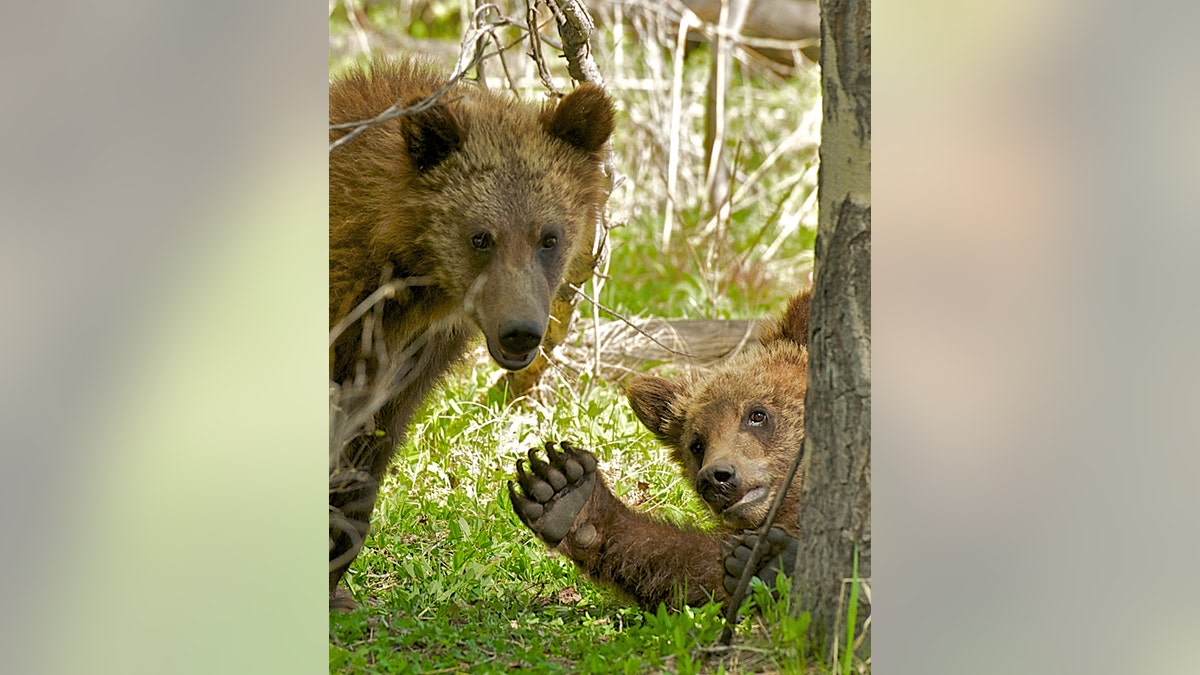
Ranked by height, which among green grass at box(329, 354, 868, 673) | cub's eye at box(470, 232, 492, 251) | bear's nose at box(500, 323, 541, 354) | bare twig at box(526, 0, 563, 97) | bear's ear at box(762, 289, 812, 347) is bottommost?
green grass at box(329, 354, 868, 673)

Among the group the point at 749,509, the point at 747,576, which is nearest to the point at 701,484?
the point at 749,509

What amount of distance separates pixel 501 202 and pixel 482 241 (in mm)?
140

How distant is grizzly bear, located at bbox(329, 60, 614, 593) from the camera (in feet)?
12.4

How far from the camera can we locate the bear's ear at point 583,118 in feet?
13.4

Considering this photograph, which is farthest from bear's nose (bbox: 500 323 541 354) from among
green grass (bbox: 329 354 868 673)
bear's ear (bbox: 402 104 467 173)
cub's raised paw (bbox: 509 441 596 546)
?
green grass (bbox: 329 354 868 673)

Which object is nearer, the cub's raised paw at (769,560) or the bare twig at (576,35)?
the cub's raised paw at (769,560)

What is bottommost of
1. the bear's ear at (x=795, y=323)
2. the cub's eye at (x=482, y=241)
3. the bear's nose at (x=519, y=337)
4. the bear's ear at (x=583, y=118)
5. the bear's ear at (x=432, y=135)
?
the bear's nose at (x=519, y=337)

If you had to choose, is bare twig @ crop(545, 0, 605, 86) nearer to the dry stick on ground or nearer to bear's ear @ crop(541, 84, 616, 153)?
bear's ear @ crop(541, 84, 616, 153)

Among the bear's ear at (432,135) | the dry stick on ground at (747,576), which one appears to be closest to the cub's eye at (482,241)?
the bear's ear at (432,135)

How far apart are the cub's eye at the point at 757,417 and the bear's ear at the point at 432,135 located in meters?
1.42
